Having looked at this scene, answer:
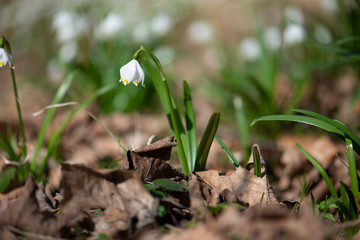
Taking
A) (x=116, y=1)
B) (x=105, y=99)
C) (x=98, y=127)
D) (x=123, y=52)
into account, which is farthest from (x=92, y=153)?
(x=116, y=1)

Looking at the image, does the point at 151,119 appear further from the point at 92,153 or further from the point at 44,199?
the point at 44,199

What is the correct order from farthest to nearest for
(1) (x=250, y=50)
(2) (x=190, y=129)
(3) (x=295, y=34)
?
(1) (x=250, y=50), (3) (x=295, y=34), (2) (x=190, y=129)

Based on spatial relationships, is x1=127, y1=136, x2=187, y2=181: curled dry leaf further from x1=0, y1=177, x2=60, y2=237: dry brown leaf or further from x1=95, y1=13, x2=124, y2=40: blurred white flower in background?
x1=95, y1=13, x2=124, y2=40: blurred white flower in background

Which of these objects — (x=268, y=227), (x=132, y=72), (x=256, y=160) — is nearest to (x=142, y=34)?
(x=132, y=72)

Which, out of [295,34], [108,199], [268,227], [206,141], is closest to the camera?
[268,227]

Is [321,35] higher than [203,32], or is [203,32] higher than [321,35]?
[203,32]

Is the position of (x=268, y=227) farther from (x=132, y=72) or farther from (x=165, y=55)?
(x=165, y=55)

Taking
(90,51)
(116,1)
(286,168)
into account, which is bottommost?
(286,168)

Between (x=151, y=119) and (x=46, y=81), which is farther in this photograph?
(x=46, y=81)
